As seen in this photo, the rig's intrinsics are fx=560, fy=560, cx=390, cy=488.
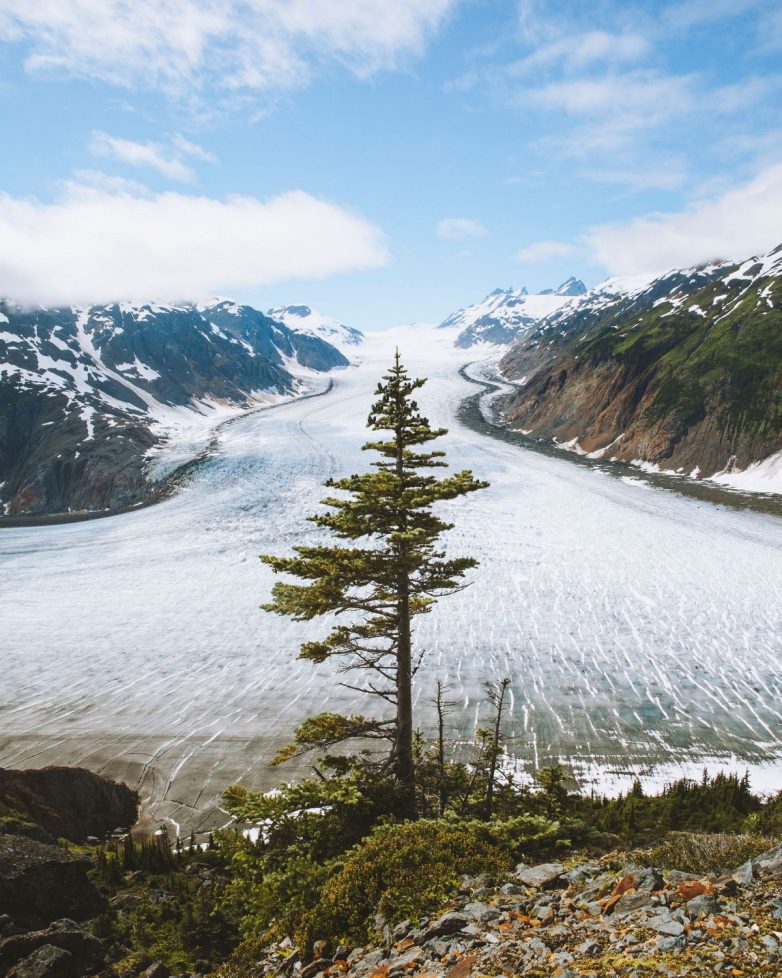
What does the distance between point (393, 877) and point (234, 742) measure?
40.4 ft

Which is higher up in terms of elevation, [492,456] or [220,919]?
[492,456]

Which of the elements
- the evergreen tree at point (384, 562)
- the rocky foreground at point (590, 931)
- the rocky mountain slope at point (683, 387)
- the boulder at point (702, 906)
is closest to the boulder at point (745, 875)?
the rocky foreground at point (590, 931)

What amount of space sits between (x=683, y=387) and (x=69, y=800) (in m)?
68.5

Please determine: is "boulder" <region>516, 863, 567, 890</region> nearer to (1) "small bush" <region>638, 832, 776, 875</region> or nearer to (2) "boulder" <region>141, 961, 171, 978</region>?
(1) "small bush" <region>638, 832, 776, 875</region>

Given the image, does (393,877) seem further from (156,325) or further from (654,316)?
(156,325)

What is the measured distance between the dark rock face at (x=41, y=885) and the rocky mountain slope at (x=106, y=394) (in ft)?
190

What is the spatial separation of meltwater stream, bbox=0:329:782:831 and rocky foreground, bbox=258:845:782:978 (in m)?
9.82

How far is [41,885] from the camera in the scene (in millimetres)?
8008

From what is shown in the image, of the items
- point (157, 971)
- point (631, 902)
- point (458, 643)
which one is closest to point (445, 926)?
point (631, 902)

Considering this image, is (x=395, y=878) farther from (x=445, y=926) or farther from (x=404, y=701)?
(x=404, y=701)

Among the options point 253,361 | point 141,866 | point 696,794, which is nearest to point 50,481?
point 141,866

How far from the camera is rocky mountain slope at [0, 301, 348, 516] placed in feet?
231

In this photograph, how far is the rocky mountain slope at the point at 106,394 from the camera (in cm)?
7050

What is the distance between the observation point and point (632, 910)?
5555mm
